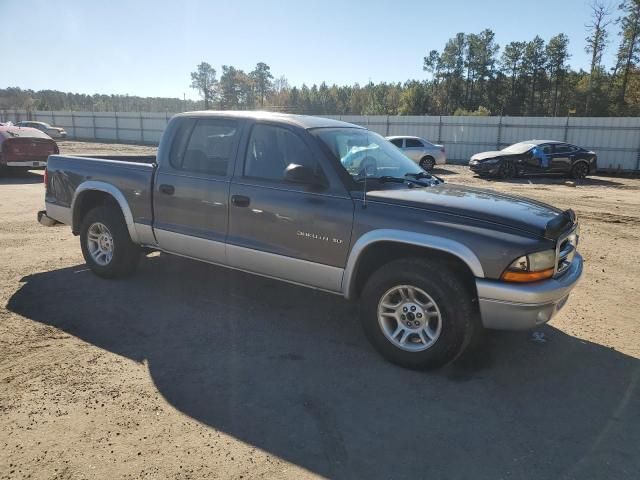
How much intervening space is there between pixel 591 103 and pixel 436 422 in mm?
63422

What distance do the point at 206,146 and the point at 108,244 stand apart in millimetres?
1767

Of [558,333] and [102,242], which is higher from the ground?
[102,242]

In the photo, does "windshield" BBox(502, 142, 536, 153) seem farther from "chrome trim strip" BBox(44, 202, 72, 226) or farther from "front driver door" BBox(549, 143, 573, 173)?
"chrome trim strip" BBox(44, 202, 72, 226)

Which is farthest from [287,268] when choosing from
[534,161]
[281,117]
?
[534,161]

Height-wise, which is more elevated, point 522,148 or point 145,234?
point 522,148

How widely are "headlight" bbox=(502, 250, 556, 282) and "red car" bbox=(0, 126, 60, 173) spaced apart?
14.8 m

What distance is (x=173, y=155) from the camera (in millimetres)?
5156

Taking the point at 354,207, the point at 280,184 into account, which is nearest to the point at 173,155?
the point at 280,184

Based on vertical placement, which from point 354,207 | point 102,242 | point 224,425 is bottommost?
point 224,425

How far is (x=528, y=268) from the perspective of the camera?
348cm

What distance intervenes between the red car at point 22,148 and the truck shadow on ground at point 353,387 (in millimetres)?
11078

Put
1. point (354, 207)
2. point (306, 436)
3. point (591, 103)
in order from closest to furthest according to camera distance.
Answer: point (306, 436) → point (354, 207) → point (591, 103)

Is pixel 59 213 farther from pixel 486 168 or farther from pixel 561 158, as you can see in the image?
pixel 561 158

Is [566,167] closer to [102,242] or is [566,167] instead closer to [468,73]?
[102,242]
